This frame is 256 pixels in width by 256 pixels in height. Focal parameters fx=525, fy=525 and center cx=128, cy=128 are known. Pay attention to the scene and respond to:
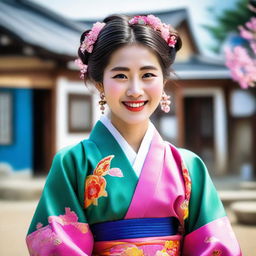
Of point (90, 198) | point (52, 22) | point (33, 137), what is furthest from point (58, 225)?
point (52, 22)

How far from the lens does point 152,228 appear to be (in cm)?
172

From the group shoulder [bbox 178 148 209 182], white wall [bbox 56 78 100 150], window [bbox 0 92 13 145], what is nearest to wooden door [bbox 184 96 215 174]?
white wall [bbox 56 78 100 150]

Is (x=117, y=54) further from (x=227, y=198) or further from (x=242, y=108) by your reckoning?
(x=242, y=108)

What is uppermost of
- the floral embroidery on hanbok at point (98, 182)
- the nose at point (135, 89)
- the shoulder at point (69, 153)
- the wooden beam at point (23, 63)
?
the wooden beam at point (23, 63)

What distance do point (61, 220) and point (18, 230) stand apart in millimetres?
4043

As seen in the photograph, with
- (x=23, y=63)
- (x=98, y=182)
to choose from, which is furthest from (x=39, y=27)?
(x=98, y=182)

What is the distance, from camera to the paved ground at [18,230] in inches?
182

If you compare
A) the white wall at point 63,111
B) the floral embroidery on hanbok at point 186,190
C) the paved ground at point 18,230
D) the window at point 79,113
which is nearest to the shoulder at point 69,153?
the floral embroidery on hanbok at point 186,190

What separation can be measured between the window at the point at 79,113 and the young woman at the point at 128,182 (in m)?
7.79

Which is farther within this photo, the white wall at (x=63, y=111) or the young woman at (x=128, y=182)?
the white wall at (x=63, y=111)

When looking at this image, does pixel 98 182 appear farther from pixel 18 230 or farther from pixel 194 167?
pixel 18 230

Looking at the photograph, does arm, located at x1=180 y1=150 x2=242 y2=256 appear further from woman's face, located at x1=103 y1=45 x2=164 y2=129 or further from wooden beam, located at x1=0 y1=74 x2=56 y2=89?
wooden beam, located at x1=0 y1=74 x2=56 y2=89

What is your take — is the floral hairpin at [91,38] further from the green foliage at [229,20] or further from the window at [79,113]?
the green foliage at [229,20]

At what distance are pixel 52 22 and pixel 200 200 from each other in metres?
10.3
